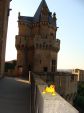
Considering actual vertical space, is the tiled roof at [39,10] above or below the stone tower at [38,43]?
above

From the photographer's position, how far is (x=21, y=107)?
12867 mm

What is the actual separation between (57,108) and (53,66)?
41.4 m

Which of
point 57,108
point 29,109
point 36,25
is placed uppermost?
point 36,25

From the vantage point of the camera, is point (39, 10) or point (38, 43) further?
point (39, 10)

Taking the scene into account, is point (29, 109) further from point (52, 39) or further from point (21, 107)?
point (52, 39)

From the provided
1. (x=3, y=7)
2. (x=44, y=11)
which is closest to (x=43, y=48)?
(x=44, y=11)

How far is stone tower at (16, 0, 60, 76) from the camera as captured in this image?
44938mm

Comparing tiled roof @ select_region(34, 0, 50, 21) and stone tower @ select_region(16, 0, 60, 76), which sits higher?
tiled roof @ select_region(34, 0, 50, 21)

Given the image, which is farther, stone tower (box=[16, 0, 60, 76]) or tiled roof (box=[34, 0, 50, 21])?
tiled roof (box=[34, 0, 50, 21])

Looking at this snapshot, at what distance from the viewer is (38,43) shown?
45.5 metres

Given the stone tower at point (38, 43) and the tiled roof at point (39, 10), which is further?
the tiled roof at point (39, 10)

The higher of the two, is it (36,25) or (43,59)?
(36,25)

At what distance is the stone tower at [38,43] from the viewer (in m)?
44.9

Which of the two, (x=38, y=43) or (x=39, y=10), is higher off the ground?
(x=39, y=10)
